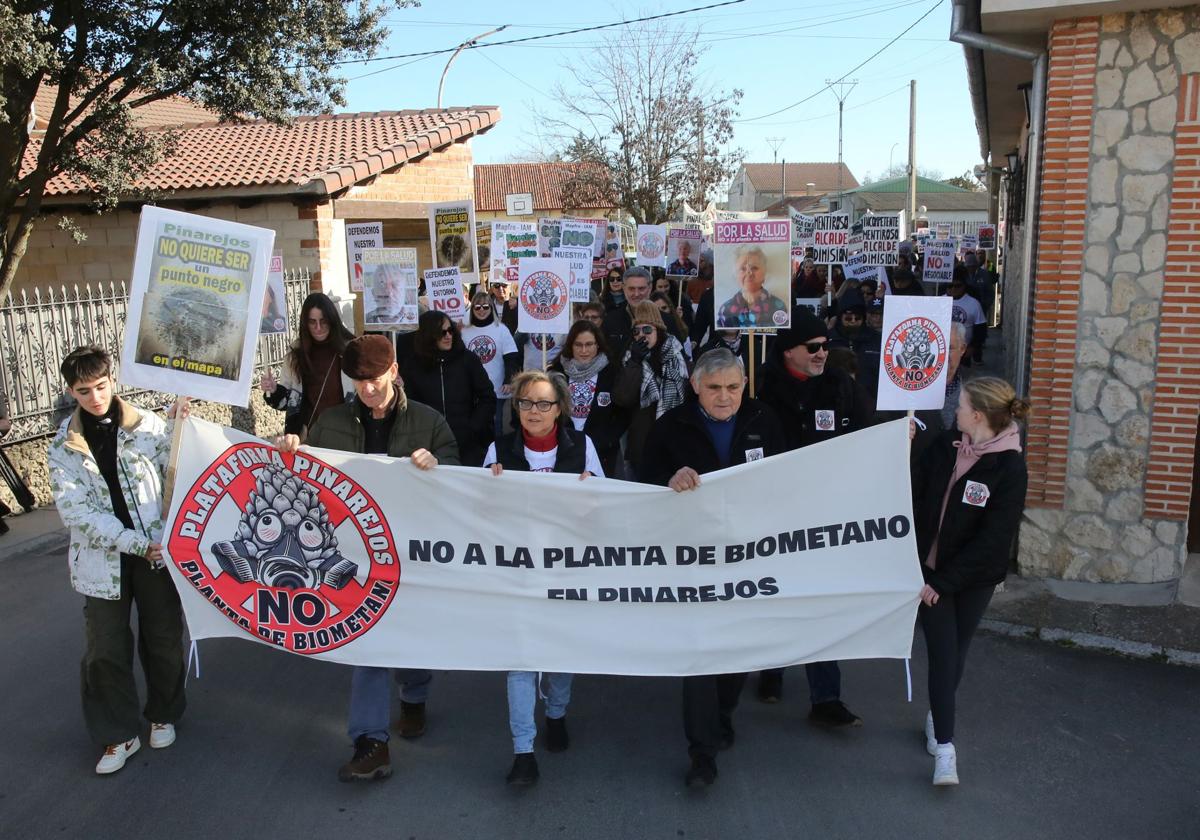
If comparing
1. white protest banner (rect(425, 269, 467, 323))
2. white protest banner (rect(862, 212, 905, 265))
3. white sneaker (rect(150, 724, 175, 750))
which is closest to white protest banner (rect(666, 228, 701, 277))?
white protest banner (rect(862, 212, 905, 265))

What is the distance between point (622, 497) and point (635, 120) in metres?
26.1

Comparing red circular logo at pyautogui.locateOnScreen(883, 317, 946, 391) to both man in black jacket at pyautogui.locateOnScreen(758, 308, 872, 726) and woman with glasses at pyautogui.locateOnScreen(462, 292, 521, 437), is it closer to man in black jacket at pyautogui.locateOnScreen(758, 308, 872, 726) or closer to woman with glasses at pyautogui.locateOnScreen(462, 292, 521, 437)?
man in black jacket at pyautogui.locateOnScreen(758, 308, 872, 726)

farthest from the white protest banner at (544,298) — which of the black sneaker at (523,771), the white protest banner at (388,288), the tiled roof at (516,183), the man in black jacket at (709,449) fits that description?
the tiled roof at (516,183)

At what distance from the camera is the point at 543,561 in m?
4.30

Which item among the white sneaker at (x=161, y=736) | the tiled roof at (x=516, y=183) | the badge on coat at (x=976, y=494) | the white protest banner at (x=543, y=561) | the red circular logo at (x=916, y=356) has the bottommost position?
the white sneaker at (x=161, y=736)

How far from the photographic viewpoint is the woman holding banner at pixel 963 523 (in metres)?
4.03

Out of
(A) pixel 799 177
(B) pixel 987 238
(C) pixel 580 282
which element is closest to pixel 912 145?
(B) pixel 987 238

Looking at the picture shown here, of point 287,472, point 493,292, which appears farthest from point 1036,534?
point 493,292

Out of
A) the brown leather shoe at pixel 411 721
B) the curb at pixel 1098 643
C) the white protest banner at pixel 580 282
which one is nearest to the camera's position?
the brown leather shoe at pixel 411 721

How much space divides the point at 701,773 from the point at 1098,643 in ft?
9.87

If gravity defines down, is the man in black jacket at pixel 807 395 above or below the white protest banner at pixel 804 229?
below

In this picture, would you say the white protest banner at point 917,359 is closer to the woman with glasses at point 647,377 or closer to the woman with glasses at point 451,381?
the woman with glasses at point 647,377

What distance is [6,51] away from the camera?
9.38 meters

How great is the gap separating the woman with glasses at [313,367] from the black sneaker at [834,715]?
11.5 feet
